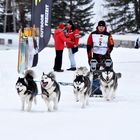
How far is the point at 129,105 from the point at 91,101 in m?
0.94

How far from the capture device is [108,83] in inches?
384

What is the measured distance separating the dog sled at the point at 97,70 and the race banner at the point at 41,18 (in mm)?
6006

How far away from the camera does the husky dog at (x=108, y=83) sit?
9.70 meters

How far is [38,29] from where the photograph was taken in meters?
16.2

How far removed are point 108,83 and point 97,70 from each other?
585 millimetres

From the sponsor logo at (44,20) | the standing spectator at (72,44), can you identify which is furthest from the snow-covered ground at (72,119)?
the sponsor logo at (44,20)

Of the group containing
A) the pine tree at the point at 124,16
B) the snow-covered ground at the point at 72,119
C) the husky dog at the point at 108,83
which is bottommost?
the snow-covered ground at the point at 72,119

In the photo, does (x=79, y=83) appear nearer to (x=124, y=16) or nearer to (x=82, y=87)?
(x=82, y=87)

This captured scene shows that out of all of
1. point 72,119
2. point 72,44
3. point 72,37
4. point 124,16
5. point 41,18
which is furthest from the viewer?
point 124,16

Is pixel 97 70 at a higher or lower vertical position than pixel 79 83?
higher

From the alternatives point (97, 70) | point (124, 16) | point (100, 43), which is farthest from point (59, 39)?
point (124, 16)

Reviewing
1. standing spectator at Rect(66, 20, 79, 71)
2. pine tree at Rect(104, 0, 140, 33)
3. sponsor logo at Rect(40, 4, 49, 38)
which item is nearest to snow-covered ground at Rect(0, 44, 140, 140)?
standing spectator at Rect(66, 20, 79, 71)

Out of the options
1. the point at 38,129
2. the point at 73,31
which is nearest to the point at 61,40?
the point at 73,31

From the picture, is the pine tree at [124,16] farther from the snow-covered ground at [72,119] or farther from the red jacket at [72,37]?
the snow-covered ground at [72,119]
